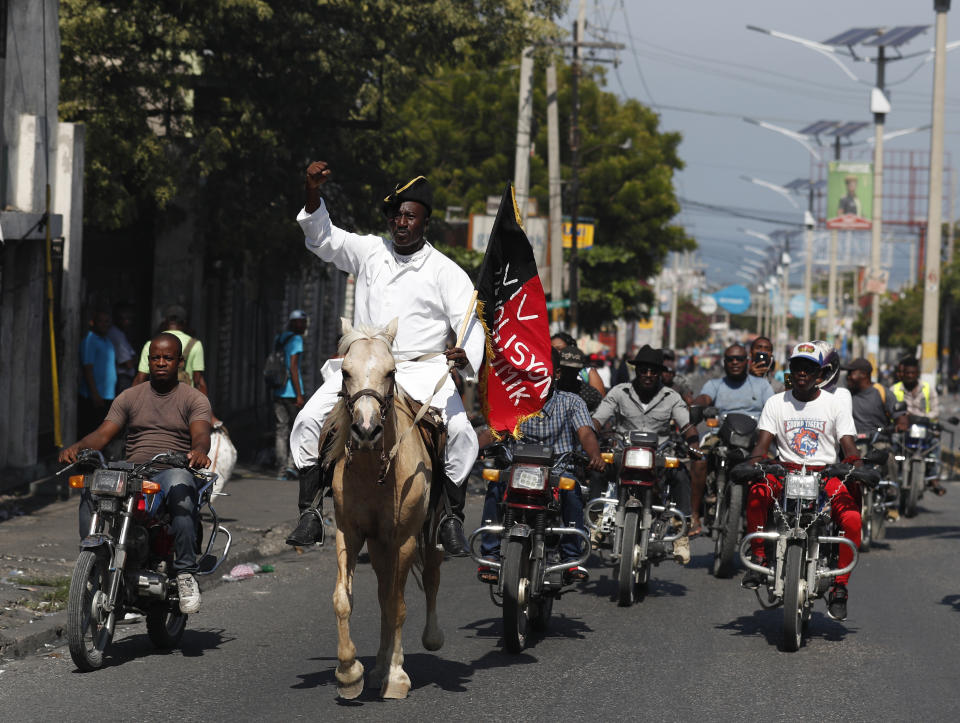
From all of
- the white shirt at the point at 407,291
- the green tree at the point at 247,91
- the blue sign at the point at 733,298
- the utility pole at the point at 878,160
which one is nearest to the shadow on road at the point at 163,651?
the white shirt at the point at 407,291

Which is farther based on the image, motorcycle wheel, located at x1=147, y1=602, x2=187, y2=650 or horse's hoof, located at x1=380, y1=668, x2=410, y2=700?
motorcycle wheel, located at x1=147, y1=602, x2=187, y2=650

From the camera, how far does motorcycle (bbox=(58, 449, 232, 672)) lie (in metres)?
7.81

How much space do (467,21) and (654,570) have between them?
30.1ft

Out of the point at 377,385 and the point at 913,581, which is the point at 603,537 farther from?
the point at 377,385

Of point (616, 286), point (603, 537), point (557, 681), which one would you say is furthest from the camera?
point (616, 286)

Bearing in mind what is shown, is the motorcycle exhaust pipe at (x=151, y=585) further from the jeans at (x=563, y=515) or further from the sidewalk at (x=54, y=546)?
the jeans at (x=563, y=515)

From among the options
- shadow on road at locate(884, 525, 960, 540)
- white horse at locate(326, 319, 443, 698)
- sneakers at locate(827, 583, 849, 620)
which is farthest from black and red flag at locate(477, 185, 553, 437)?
shadow on road at locate(884, 525, 960, 540)

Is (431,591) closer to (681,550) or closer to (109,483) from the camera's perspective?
(109,483)

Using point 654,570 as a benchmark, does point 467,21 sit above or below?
above

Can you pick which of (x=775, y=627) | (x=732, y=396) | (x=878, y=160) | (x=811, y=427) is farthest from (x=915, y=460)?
(x=878, y=160)

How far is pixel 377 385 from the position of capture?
6812 mm

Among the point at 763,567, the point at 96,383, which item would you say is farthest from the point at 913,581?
the point at 96,383

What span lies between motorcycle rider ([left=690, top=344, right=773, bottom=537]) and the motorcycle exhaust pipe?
6664 millimetres

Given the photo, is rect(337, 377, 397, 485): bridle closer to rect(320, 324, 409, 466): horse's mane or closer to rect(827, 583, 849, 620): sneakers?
rect(320, 324, 409, 466): horse's mane
